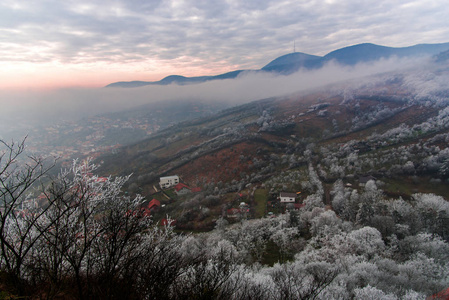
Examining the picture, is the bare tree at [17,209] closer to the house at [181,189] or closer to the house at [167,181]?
the house at [181,189]

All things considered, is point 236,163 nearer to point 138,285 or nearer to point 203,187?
point 203,187

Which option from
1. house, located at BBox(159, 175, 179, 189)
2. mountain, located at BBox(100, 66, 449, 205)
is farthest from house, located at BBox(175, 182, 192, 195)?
mountain, located at BBox(100, 66, 449, 205)

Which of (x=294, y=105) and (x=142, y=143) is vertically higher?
(x=294, y=105)

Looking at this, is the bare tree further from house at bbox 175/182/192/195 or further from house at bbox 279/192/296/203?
house at bbox 175/182/192/195

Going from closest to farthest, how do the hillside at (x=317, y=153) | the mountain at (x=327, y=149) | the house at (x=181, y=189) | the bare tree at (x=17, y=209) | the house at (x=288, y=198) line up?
the bare tree at (x=17, y=209)
the house at (x=288, y=198)
the hillside at (x=317, y=153)
the mountain at (x=327, y=149)
the house at (x=181, y=189)

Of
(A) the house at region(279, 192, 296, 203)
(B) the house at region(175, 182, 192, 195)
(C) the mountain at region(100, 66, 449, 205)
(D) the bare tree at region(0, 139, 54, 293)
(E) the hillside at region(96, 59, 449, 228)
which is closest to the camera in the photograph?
(D) the bare tree at region(0, 139, 54, 293)

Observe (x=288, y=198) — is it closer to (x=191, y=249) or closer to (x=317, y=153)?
(x=191, y=249)

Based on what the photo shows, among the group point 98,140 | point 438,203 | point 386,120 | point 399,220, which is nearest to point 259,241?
point 399,220

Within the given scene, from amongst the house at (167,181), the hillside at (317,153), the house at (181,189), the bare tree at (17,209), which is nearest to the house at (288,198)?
the hillside at (317,153)
